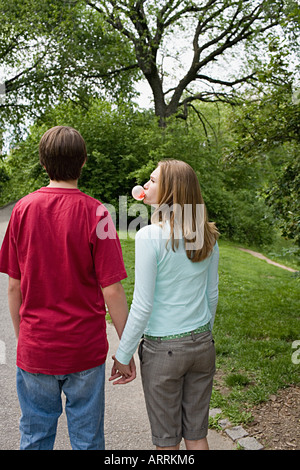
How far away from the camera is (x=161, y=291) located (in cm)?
205

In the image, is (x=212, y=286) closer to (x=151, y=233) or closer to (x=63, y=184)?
(x=151, y=233)

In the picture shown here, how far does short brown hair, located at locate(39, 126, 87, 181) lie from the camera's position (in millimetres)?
1915

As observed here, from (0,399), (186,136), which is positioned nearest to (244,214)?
(186,136)

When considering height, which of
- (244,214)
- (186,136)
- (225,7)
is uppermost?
(225,7)

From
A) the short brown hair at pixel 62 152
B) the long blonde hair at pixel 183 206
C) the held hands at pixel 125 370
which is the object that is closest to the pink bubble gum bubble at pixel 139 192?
the long blonde hair at pixel 183 206

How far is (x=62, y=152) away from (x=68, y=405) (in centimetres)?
113

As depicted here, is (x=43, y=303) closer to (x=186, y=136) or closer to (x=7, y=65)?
(x=186, y=136)

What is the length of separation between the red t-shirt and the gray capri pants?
287mm

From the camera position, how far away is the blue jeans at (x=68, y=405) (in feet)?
6.48

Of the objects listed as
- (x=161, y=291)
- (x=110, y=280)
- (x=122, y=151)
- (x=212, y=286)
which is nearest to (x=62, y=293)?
(x=110, y=280)

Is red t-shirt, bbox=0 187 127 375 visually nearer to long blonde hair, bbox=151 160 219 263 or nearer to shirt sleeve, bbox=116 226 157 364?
shirt sleeve, bbox=116 226 157 364
